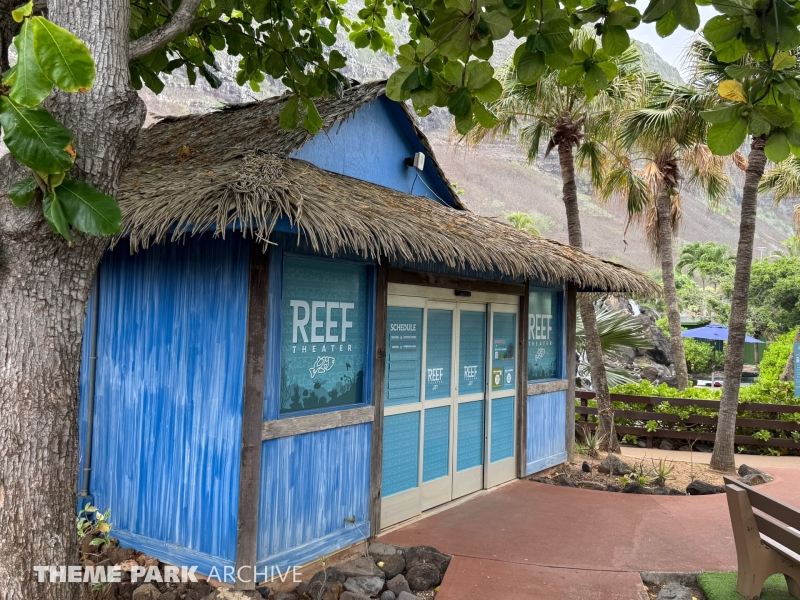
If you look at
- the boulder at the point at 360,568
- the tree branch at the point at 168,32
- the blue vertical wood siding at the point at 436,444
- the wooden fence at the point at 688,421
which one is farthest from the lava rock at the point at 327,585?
the wooden fence at the point at 688,421

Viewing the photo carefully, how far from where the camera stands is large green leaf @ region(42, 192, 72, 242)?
94.0 inches

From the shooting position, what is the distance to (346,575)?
471 centimetres

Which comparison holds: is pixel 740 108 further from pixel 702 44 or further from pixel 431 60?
pixel 702 44

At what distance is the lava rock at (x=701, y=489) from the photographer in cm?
768

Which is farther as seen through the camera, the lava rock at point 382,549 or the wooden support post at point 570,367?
the wooden support post at point 570,367

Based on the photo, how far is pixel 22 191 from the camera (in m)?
2.49

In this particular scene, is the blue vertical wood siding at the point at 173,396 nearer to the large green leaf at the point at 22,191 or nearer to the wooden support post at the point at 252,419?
the wooden support post at the point at 252,419

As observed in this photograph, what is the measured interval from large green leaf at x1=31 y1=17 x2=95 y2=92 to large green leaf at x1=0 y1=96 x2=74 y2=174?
0.95ft

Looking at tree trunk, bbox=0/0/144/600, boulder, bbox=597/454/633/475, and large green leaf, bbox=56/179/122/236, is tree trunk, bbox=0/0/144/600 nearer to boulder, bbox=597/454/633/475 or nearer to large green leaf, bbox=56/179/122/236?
large green leaf, bbox=56/179/122/236

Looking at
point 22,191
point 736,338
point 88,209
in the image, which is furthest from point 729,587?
point 736,338

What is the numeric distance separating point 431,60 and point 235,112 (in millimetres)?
4230

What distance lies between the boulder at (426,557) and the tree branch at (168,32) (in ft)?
12.7

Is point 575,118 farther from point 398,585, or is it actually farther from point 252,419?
point 398,585

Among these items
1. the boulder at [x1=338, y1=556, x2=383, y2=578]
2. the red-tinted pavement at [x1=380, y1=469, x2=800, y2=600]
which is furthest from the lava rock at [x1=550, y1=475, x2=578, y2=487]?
the boulder at [x1=338, y1=556, x2=383, y2=578]
